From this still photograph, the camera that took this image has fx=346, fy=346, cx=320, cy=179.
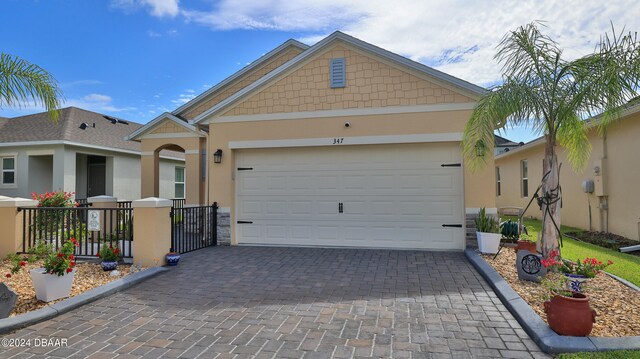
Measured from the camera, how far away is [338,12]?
9008 millimetres

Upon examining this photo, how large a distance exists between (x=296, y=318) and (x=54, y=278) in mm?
3346

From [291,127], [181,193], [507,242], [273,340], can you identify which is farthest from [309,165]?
[181,193]

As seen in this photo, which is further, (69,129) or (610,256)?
(69,129)

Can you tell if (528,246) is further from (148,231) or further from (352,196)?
(148,231)

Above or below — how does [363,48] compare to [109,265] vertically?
above

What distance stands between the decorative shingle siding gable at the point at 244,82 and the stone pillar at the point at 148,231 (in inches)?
316

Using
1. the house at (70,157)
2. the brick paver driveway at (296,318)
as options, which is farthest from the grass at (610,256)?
the house at (70,157)

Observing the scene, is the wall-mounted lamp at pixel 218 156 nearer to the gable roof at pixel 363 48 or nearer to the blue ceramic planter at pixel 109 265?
the gable roof at pixel 363 48

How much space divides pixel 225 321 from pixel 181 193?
16.9 m

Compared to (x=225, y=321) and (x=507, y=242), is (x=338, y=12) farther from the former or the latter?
(x=225, y=321)

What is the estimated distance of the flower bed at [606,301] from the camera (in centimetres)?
357

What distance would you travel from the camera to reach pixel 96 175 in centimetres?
1708

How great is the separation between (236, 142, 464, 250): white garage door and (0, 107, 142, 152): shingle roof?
8.83m

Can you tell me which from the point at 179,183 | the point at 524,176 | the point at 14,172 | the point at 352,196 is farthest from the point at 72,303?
the point at 524,176
